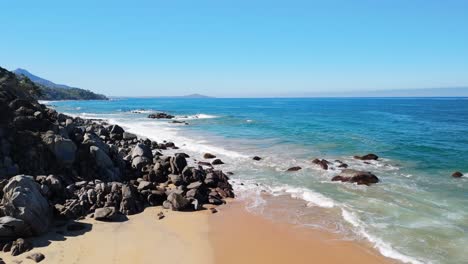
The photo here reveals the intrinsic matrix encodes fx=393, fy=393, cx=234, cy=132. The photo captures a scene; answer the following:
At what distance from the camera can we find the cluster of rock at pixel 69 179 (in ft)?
52.7

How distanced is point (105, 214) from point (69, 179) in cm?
535

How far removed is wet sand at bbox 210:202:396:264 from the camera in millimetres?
14562

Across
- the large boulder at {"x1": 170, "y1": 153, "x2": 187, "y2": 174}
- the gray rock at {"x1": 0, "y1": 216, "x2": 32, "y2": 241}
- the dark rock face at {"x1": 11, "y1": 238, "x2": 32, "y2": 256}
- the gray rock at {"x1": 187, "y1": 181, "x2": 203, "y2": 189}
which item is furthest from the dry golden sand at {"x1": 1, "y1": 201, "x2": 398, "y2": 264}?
the large boulder at {"x1": 170, "y1": 153, "x2": 187, "y2": 174}

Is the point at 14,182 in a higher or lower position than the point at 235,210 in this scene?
higher

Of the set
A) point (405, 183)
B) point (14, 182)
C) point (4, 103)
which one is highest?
point (4, 103)

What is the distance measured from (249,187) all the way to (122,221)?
9.13 metres

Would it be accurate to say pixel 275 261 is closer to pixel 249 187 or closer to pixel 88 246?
pixel 88 246

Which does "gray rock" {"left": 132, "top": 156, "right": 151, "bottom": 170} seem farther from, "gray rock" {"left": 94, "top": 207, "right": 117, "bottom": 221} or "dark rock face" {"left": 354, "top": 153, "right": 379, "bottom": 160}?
"dark rock face" {"left": 354, "top": 153, "right": 379, "bottom": 160}

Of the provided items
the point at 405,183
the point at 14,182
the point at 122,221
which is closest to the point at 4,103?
the point at 14,182

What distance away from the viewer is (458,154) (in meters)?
36.0

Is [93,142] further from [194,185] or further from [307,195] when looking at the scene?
[307,195]

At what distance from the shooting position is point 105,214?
710 inches

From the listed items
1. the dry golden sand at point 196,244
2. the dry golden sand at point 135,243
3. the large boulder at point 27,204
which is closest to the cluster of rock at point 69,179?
the large boulder at point 27,204

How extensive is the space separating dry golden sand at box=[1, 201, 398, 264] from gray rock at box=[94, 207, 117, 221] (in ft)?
1.06
